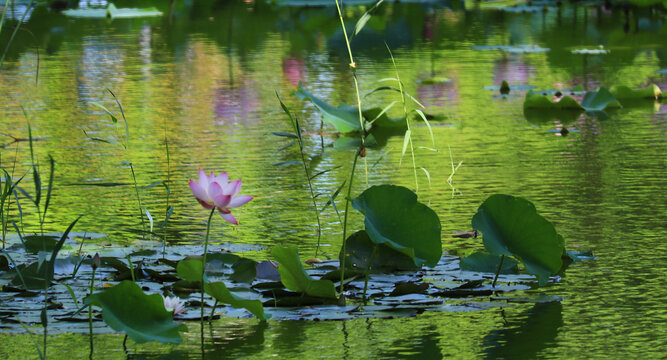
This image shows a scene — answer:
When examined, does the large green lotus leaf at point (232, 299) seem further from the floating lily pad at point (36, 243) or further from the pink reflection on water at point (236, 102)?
the pink reflection on water at point (236, 102)

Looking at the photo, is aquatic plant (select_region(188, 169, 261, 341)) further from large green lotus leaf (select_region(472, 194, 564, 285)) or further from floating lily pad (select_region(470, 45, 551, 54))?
floating lily pad (select_region(470, 45, 551, 54))

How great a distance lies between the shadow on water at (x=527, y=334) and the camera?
2.03m

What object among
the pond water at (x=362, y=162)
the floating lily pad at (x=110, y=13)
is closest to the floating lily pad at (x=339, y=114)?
the pond water at (x=362, y=162)

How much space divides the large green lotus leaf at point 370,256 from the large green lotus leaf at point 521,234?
0.22 metres

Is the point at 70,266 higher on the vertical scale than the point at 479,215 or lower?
lower

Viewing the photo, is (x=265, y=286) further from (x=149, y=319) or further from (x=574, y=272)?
(x=574, y=272)

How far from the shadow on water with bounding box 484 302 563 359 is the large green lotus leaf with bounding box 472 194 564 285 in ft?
0.37

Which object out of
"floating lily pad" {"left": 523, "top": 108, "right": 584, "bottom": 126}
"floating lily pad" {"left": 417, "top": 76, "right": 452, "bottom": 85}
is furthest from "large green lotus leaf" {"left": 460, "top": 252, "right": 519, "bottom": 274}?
"floating lily pad" {"left": 417, "top": 76, "right": 452, "bottom": 85}

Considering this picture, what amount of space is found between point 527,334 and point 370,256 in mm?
549

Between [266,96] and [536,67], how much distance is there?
2083mm

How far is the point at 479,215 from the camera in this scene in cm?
245

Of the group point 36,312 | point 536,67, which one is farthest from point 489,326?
point 536,67

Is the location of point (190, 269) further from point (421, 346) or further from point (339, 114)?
point (339, 114)

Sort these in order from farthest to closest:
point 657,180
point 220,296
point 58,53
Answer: point 58,53, point 657,180, point 220,296
